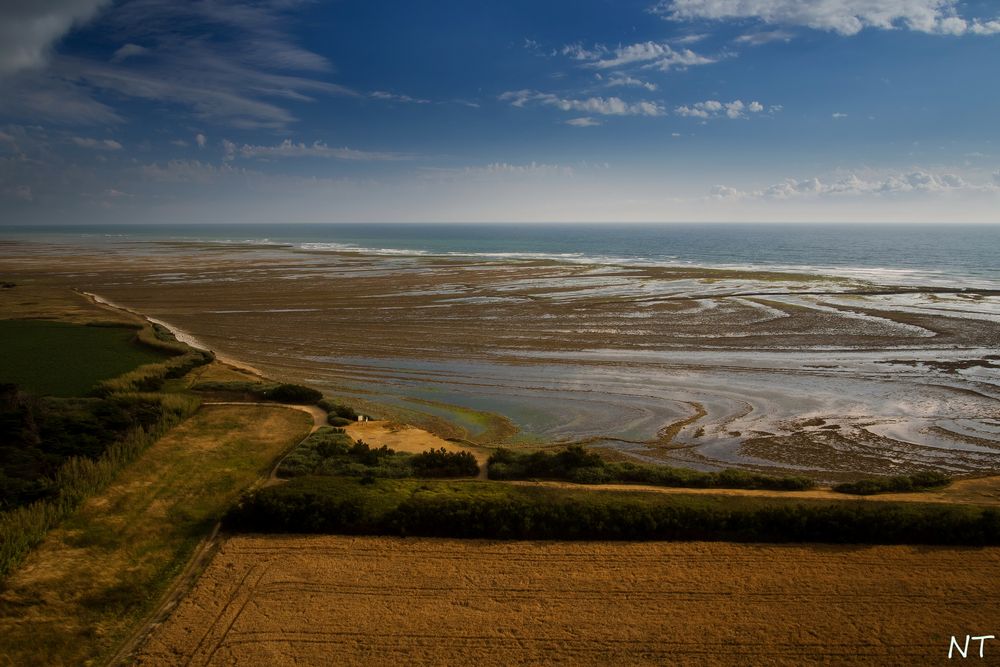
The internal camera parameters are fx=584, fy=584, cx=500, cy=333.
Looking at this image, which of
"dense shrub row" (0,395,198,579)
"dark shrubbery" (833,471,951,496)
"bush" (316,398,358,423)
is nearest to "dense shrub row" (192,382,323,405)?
"bush" (316,398,358,423)

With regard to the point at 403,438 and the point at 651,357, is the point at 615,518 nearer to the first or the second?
the point at 403,438

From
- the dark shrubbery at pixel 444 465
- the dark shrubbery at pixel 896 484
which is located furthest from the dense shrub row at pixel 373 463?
the dark shrubbery at pixel 896 484

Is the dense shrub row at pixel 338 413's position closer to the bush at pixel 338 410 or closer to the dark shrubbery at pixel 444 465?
the bush at pixel 338 410

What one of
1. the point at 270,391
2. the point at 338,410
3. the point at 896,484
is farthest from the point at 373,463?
the point at 896,484

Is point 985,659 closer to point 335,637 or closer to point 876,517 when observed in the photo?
point 876,517

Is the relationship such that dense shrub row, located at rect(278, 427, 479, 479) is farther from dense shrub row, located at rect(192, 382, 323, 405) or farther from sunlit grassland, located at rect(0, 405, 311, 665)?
dense shrub row, located at rect(192, 382, 323, 405)
